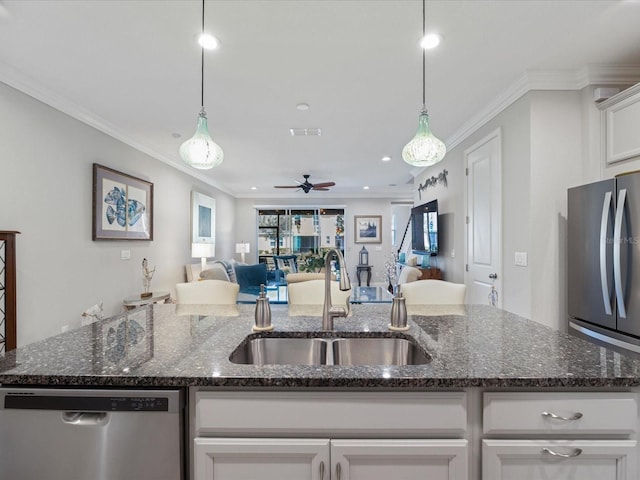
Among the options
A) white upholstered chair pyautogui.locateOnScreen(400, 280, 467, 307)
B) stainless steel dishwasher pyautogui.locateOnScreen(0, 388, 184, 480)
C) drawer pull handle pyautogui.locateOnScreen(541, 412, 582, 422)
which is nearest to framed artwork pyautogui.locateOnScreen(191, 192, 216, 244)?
white upholstered chair pyautogui.locateOnScreen(400, 280, 467, 307)

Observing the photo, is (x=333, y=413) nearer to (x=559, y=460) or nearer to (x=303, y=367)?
(x=303, y=367)

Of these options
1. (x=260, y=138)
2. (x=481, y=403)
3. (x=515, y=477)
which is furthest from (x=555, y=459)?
(x=260, y=138)

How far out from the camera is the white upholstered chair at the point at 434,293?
209 centimetres

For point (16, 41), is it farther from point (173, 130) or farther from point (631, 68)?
point (631, 68)

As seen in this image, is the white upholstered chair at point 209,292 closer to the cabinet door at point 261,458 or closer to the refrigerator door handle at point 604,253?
the cabinet door at point 261,458

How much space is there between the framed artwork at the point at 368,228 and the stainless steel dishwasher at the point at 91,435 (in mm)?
7561

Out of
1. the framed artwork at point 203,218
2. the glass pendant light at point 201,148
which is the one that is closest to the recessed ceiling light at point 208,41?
the glass pendant light at point 201,148

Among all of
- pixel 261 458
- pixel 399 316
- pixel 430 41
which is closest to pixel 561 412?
pixel 399 316

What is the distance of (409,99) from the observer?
2865mm

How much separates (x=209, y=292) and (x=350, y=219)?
20.9 feet

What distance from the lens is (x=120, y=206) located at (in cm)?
374

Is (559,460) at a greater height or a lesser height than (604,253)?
lesser

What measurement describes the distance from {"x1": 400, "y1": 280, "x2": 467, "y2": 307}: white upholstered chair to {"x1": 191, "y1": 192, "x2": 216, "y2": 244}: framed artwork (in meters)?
4.66

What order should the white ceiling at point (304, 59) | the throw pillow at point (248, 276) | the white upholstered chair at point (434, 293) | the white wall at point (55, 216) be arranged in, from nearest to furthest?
the white ceiling at point (304, 59)
the white upholstered chair at point (434, 293)
the white wall at point (55, 216)
the throw pillow at point (248, 276)
